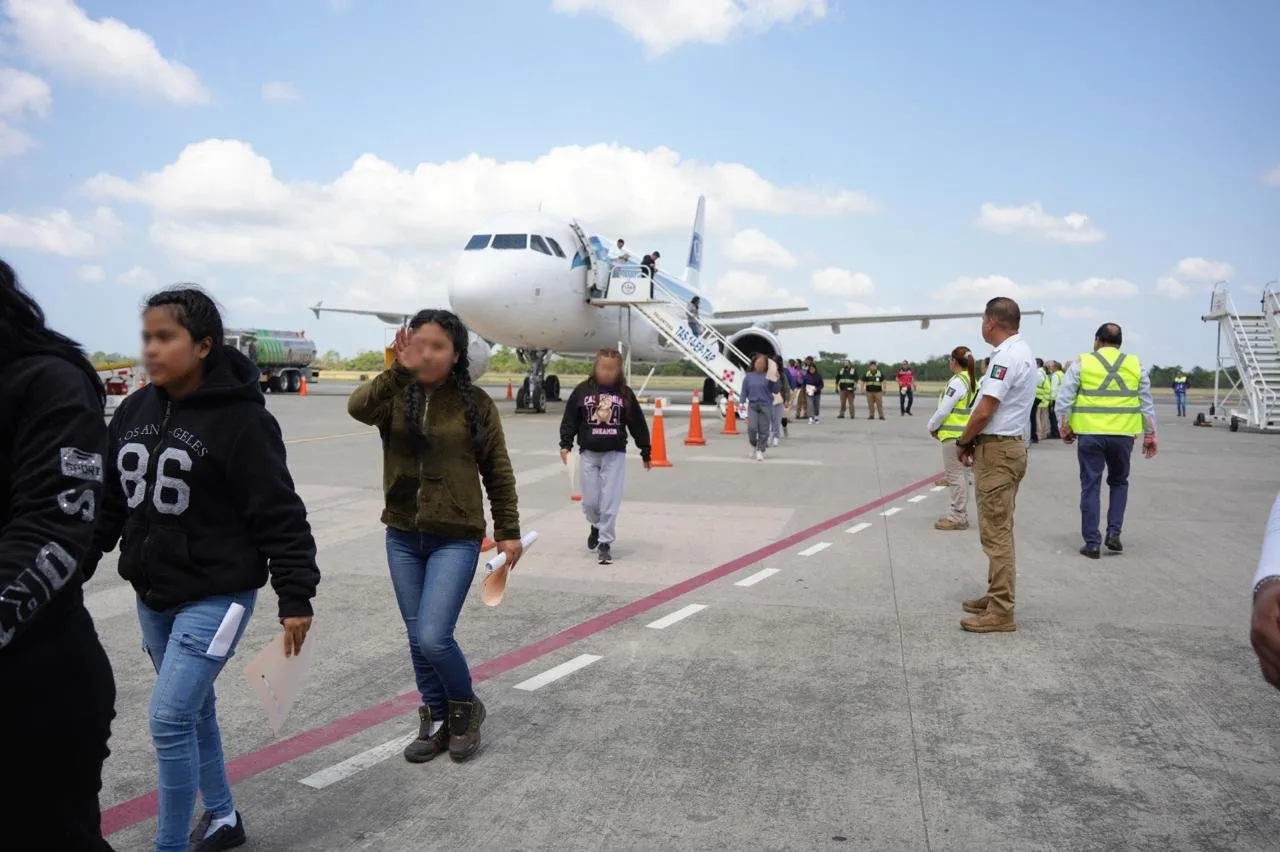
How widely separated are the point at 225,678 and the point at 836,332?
2932cm

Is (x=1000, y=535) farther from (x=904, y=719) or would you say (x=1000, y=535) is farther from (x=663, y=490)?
(x=663, y=490)

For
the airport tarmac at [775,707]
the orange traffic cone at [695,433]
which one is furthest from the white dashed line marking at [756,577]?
the orange traffic cone at [695,433]

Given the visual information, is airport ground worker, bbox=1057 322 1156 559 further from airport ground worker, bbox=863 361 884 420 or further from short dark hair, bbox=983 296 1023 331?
airport ground worker, bbox=863 361 884 420

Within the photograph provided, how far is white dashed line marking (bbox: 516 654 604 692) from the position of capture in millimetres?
4945

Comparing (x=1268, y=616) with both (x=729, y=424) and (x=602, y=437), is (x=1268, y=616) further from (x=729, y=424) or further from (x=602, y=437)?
(x=729, y=424)

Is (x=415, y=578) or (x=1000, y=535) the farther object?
(x=1000, y=535)

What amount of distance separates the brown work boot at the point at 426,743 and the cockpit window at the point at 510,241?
1744cm

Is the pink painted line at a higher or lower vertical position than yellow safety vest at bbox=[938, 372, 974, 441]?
lower

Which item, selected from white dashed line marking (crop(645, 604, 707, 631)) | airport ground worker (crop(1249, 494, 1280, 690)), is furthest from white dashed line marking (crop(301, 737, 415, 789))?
airport ground worker (crop(1249, 494, 1280, 690))

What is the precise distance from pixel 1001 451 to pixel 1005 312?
2.86ft

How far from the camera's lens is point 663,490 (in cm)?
1212

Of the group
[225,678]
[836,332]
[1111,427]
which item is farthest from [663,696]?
[836,332]

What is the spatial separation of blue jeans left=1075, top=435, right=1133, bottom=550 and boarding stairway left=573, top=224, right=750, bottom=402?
1475 cm

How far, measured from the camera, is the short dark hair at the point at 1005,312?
6.22 meters
